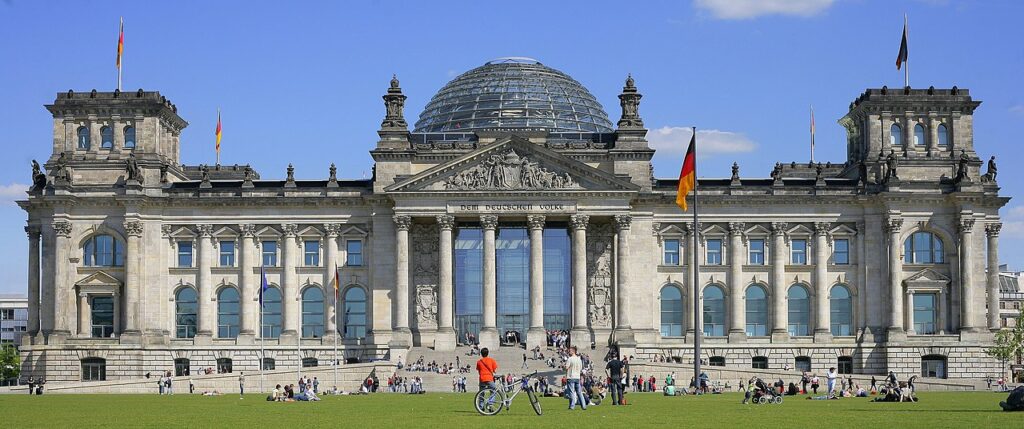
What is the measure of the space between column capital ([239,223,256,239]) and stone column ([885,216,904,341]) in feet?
152

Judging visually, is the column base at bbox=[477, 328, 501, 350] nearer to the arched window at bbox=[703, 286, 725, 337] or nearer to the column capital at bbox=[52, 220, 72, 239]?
the arched window at bbox=[703, 286, 725, 337]

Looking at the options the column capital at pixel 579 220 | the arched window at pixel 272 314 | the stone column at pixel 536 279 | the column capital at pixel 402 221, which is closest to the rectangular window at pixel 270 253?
the arched window at pixel 272 314

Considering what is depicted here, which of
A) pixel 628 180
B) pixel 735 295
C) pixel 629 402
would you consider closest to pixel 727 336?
pixel 735 295

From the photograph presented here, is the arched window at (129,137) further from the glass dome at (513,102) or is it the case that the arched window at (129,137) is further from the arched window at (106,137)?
the glass dome at (513,102)

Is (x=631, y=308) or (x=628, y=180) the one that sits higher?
(x=628, y=180)

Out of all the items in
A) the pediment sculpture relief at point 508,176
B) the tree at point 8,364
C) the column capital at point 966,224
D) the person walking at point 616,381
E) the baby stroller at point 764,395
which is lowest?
the tree at point 8,364

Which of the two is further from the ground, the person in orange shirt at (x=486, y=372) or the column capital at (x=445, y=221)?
the column capital at (x=445, y=221)

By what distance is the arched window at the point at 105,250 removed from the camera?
376 ft

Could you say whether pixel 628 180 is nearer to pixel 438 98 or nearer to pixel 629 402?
pixel 438 98

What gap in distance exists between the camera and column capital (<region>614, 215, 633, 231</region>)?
112 metres

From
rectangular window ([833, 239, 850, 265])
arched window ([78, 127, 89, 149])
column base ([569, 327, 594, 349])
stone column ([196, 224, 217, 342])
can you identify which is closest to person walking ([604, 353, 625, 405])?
column base ([569, 327, 594, 349])

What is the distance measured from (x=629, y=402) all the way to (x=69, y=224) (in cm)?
6206

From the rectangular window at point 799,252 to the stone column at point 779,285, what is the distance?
106 cm

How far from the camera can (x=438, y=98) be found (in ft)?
433
